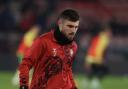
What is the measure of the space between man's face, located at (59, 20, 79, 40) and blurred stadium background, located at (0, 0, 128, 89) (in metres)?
Result: 14.3

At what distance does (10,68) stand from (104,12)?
5690 millimetres

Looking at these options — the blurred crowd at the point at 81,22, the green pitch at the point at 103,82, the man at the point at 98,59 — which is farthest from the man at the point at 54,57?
the blurred crowd at the point at 81,22

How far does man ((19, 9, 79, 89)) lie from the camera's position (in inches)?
368

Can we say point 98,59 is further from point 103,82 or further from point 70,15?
point 70,15

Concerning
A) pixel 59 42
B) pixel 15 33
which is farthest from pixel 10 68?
pixel 59 42

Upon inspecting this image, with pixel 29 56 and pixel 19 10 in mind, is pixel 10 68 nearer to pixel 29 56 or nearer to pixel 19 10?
pixel 19 10

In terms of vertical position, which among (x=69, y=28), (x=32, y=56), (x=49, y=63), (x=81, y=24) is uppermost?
(x=69, y=28)

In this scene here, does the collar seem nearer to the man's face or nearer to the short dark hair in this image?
the man's face

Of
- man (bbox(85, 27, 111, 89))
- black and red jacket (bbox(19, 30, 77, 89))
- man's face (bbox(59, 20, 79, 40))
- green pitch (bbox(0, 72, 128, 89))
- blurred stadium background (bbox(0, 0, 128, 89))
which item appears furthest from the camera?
blurred stadium background (bbox(0, 0, 128, 89))

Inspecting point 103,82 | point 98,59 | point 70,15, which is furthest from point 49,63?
point 103,82

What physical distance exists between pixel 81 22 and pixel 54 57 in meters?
19.3

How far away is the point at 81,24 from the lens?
2862cm

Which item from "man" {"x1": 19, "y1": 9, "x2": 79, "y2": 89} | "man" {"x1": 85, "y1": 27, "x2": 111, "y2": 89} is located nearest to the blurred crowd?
"man" {"x1": 85, "y1": 27, "x2": 111, "y2": 89}

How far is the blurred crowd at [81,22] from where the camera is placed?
26.4m
